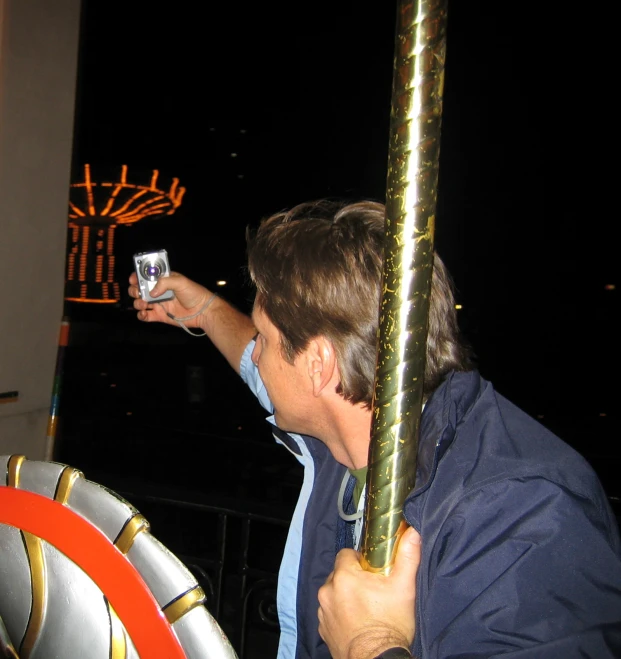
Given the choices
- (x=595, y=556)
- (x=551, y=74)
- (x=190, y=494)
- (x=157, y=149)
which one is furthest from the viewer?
(x=157, y=149)

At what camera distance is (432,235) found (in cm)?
68

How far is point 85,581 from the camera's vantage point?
0.78 m

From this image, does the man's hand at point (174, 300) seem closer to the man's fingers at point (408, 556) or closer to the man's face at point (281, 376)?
the man's face at point (281, 376)

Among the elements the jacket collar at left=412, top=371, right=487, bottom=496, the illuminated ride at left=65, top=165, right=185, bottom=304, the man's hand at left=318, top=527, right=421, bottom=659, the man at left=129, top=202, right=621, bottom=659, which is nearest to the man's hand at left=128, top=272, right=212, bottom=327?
the man at left=129, top=202, right=621, bottom=659

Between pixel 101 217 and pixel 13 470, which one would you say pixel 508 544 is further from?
pixel 101 217

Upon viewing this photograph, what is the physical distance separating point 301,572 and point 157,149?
16.0 m

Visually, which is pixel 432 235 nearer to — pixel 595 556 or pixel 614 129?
pixel 595 556

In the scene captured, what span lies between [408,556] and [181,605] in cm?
30

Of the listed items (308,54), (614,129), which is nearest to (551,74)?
(614,129)

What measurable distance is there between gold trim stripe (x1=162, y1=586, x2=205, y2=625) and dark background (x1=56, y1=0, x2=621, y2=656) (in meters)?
1.44

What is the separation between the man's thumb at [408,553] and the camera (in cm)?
81

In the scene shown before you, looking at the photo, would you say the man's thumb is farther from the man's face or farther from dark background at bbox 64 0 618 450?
dark background at bbox 64 0 618 450

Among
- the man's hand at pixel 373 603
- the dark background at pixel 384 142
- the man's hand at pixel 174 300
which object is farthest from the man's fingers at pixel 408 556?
the dark background at pixel 384 142

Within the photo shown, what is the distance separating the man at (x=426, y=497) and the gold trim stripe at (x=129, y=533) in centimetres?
26
